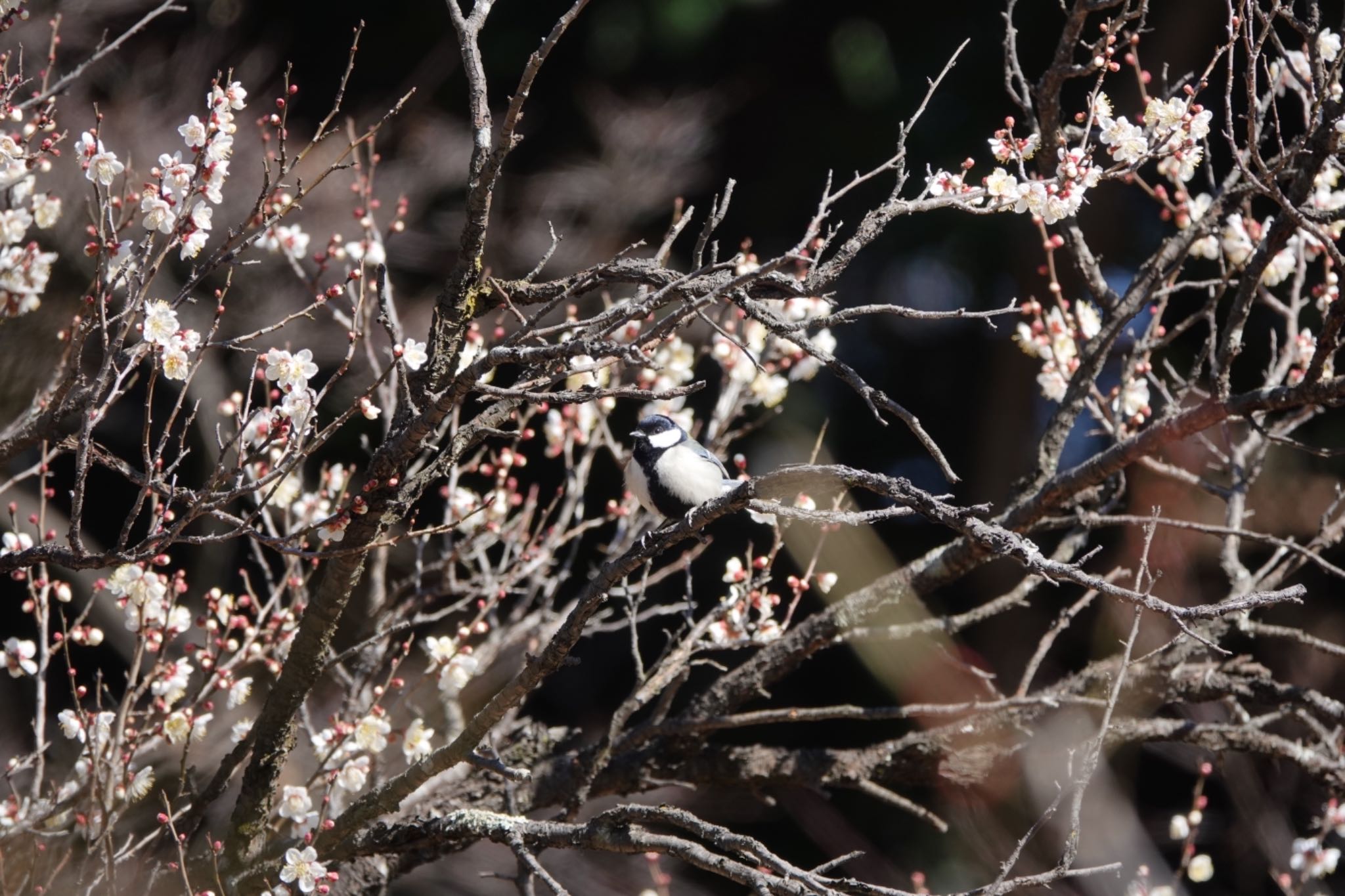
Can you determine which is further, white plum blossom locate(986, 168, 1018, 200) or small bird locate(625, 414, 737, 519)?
small bird locate(625, 414, 737, 519)

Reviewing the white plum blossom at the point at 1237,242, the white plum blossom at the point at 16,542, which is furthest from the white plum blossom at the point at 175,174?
the white plum blossom at the point at 1237,242

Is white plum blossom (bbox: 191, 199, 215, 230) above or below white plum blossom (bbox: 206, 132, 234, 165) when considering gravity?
below

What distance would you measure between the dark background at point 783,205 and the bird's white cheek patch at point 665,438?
5.94ft

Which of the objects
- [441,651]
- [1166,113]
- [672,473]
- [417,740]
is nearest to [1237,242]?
[1166,113]

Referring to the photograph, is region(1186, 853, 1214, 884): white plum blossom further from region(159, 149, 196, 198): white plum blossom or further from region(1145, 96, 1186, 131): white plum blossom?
region(159, 149, 196, 198): white plum blossom

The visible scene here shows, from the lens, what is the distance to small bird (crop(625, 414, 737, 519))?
3.06 meters

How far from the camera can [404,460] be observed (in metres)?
2.17

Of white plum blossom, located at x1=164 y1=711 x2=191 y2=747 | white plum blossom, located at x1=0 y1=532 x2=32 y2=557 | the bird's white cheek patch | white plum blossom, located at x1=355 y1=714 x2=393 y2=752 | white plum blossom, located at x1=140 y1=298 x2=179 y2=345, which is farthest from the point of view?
the bird's white cheek patch

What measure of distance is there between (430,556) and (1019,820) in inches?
98.3

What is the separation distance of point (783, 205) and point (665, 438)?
2.78 meters

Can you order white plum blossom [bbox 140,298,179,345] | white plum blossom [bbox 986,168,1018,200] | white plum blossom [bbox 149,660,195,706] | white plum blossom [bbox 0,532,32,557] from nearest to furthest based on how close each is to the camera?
white plum blossom [bbox 140,298,179,345] → white plum blossom [bbox 986,168,1018,200] → white plum blossom [bbox 0,532,32,557] → white plum blossom [bbox 149,660,195,706]

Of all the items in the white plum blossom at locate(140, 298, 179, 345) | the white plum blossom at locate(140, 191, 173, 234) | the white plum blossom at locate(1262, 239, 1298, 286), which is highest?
the white plum blossom at locate(140, 191, 173, 234)

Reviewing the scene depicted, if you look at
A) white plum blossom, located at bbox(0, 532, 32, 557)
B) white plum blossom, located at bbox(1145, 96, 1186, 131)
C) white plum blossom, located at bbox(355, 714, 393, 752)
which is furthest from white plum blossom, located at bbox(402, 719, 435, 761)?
white plum blossom, located at bbox(1145, 96, 1186, 131)

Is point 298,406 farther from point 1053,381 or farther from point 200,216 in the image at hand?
point 1053,381
